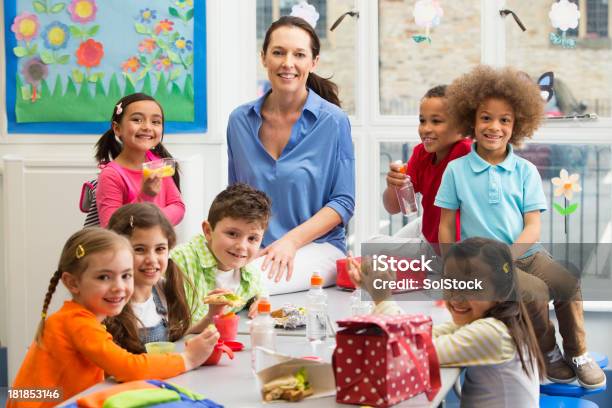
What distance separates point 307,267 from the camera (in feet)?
10.4

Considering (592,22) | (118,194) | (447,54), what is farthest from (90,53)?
(592,22)

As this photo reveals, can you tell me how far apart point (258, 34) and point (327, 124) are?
120 centimetres

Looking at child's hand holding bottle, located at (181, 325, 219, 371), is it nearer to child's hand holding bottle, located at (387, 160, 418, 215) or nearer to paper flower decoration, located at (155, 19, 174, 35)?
child's hand holding bottle, located at (387, 160, 418, 215)

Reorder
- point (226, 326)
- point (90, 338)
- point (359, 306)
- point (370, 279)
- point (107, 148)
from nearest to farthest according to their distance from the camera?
point (90, 338), point (226, 326), point (370, 279), point (359, 306), point (107, 148)

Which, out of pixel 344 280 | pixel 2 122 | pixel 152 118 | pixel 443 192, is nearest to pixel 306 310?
pixel 344 280

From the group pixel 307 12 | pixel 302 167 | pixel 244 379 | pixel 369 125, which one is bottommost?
pixel 244 379

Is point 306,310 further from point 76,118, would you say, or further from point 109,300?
point 76,118

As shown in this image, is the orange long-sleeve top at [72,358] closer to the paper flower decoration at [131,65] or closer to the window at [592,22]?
the paper flower decoration at [131,65]

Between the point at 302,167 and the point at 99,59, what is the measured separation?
135 cm

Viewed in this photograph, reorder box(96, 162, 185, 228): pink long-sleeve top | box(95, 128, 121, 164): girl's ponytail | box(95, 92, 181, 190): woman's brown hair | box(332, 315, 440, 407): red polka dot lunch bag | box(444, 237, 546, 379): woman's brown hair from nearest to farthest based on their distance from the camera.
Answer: box(332, 315, 440, 407): red polka dot lunch bag, box(444, 237, 546, 379): woman's brown hair, box(96, 162, 185, 228): pink long-sleeve top, box(95, 92, 181, 190): woman's brown hair, box(95, 128, 121, 164): girl's ponytail

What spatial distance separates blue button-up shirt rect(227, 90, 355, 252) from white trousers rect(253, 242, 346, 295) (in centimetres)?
7

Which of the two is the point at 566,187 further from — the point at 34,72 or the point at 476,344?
the point at 34,72

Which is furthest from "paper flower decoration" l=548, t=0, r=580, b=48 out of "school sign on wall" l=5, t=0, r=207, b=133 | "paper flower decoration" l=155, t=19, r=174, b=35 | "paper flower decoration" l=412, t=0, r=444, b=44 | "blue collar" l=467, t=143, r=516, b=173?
"paper flower decoration" l=155, t=19, r=174, b=35

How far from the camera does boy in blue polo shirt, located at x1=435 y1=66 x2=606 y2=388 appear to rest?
3.07m
